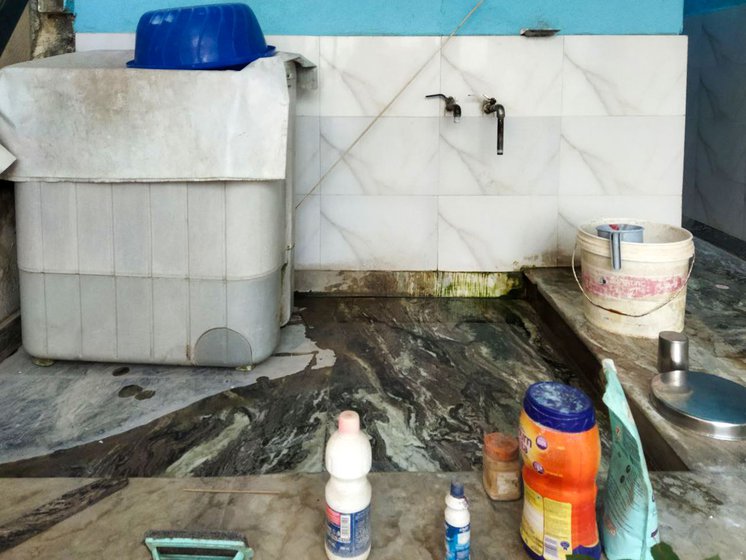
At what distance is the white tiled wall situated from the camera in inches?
108

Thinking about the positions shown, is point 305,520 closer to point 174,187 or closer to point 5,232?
point 174,187

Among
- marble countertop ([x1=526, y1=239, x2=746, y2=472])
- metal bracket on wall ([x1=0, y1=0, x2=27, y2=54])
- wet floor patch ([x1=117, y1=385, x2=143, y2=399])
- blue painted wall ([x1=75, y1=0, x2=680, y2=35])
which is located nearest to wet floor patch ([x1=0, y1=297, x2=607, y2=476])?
wet floor patch ([x1=117, y1=385, x2=143, y2=399])

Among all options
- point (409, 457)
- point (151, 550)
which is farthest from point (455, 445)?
point (151, 550)

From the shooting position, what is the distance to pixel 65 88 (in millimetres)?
1947

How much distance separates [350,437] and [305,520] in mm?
278

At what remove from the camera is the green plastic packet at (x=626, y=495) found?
1033 millimetres

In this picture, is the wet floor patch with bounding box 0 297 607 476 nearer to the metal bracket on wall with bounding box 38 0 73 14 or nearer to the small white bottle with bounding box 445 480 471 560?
the small white bottle with bounding box 445 480 471 560

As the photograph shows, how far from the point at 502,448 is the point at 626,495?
0.27 metres

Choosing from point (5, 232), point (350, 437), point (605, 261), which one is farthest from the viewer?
point (5, 232)

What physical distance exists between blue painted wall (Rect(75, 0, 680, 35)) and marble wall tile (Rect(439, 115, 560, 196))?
383 mm

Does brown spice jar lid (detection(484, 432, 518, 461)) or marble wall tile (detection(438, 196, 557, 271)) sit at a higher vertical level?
marble wall tile (detection(438, 196, 557, 271))

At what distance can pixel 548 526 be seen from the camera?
42.6 inches

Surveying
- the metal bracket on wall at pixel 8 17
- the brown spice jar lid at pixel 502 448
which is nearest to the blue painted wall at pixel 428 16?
A: the metal bracket on wall at pixel 8 17

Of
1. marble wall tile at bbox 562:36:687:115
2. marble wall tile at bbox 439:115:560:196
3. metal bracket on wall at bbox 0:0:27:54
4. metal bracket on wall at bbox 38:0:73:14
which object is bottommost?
marble wall tile at bbox 439:115:560:196
